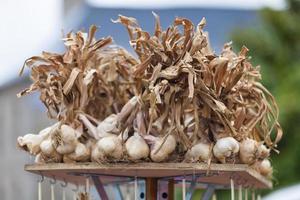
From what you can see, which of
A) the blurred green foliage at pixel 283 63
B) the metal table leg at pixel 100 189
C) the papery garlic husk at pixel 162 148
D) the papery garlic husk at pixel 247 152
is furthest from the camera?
the blurred green foliage at pixel 283 63

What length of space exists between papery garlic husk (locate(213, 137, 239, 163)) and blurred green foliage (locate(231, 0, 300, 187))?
243 inches

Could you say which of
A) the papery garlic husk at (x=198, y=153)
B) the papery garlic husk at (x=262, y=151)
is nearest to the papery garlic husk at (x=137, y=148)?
the papery garlic husk at (x=198, y=153)

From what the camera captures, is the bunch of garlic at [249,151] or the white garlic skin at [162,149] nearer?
the white garlic skin at [162,149]

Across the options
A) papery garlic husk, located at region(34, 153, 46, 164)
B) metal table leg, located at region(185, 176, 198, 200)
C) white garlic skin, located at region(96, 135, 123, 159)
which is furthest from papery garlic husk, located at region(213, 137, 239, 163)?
papery garlic husk, located at region(34, 153, 46, 164)

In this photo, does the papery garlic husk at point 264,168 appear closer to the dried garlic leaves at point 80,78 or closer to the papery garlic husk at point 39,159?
the dried garlic leaves at point 80,78

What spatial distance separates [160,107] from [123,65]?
1.39 ft

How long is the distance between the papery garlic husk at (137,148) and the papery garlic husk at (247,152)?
270 mm

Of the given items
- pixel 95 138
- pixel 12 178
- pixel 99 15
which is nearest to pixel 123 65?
pixel 95 138

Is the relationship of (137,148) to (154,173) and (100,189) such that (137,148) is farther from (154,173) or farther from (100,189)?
(100,189)

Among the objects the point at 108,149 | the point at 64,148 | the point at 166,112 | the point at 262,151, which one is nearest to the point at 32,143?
the point at 64,148

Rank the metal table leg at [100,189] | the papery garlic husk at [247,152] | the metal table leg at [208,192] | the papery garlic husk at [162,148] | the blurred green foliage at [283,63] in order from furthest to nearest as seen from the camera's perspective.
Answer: the blurred green foliage at [283,63], the metal table leg at [208,192], the metal table leg at [100,189], the papery garlic husk at [247,152], the papery garlic husk at [162,148]

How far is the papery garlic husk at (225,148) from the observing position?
9.73 feet

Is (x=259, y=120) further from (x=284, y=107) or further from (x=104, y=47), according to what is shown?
(x=284, y=107)

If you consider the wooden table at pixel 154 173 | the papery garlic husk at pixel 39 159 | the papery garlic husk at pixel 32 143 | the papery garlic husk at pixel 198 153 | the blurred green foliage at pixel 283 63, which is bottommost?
the wooden table at pixel 154 173
